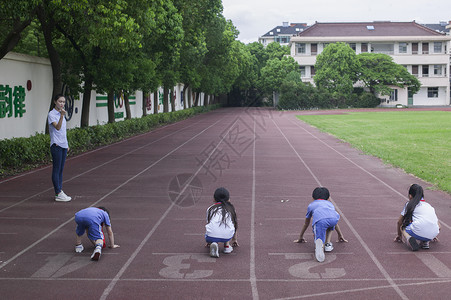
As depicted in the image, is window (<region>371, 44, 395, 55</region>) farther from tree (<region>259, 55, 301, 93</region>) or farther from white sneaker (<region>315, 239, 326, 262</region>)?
white sneaker (<region>315, 239, 326, 262</region>)

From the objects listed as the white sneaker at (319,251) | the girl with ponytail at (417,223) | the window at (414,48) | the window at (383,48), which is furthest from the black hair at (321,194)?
the window at (414,48)

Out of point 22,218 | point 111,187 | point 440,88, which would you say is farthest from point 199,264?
point 440,88

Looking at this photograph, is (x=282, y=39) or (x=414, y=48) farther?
(x=282, y=39)

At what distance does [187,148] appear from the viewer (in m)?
20.0

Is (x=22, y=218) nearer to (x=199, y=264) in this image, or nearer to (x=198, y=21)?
(x=199, y=264)

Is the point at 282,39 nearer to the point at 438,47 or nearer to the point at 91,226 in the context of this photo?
the point at 438,47

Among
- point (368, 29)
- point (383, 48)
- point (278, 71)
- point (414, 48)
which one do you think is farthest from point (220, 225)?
point (368, 29)

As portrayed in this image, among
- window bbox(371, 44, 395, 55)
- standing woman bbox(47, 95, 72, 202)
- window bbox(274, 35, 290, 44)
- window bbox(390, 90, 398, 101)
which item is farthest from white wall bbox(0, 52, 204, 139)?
window bbox(274, 35, 290, 44)

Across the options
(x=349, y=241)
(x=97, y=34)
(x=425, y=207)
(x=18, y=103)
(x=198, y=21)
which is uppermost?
(x=198, y=21)

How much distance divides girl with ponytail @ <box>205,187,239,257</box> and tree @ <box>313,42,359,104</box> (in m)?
57.3

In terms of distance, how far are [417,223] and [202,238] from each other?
2873 millimetres

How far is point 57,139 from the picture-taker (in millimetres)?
9641

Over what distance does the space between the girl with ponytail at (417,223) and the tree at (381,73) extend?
5808 centimetres

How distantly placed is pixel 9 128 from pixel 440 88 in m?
64.8
